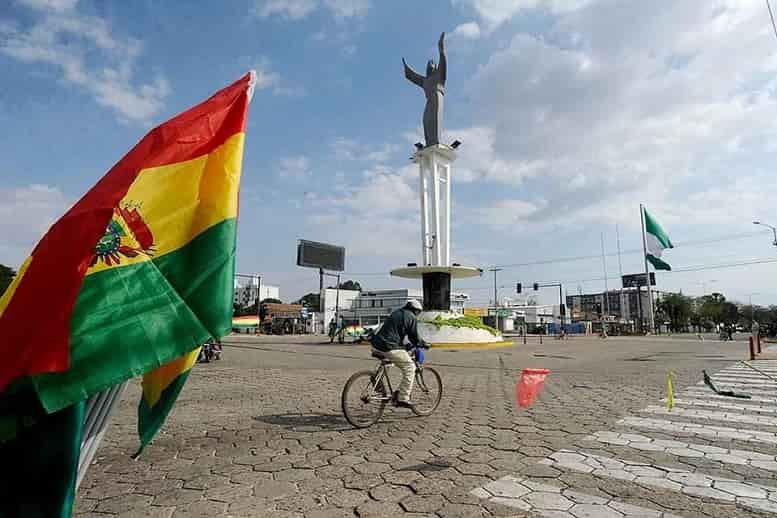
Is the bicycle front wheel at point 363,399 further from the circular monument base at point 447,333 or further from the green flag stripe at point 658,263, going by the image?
the green flag stripe at point 658,263

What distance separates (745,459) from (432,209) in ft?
91.7

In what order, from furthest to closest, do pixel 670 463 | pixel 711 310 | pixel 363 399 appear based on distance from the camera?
pixel 711 310 → pixel 363 399 → pixel 670 463

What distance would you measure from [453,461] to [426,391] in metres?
2.47

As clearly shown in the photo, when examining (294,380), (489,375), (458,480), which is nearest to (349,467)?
(458,480)

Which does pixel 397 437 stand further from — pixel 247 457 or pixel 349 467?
pixel 247 457

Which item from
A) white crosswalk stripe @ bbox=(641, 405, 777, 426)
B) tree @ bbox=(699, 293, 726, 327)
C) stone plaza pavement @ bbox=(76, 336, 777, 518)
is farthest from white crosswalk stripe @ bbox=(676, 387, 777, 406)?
tree @ bbox=(699, 293, 726, 327)

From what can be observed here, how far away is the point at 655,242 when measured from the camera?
3375cm

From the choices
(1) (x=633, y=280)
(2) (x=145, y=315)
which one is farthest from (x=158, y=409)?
(1) (x=633, y=280)

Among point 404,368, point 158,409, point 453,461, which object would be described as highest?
point 158,409

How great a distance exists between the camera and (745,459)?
4.64 m

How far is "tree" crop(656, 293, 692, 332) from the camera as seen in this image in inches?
3305

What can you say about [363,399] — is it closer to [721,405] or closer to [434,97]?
[721,405]

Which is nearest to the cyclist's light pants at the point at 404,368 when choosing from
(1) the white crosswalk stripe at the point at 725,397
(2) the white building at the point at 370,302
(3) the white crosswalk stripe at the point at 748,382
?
(1) the white crosswalk stripe at the point at 725,397

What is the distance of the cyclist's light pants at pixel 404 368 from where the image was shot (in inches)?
251
